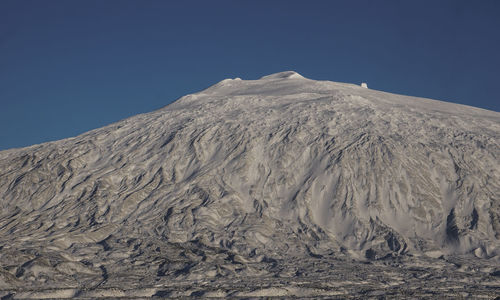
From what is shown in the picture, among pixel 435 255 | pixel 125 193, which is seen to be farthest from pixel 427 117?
pixel 125 193

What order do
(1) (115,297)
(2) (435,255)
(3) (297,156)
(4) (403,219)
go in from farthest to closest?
(3) (297,156) < (4) (403,219) < (2) (435,255) < (1) (115,297)

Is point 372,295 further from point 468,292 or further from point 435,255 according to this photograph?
point 435,255

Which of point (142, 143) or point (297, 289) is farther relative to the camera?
point (142, 143)

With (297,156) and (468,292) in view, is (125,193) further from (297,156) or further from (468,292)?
(468,292)

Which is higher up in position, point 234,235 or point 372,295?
point 234,235

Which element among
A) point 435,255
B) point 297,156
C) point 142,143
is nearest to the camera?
point 435,255

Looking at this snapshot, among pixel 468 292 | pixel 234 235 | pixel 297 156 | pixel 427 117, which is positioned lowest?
pixel 468 292
